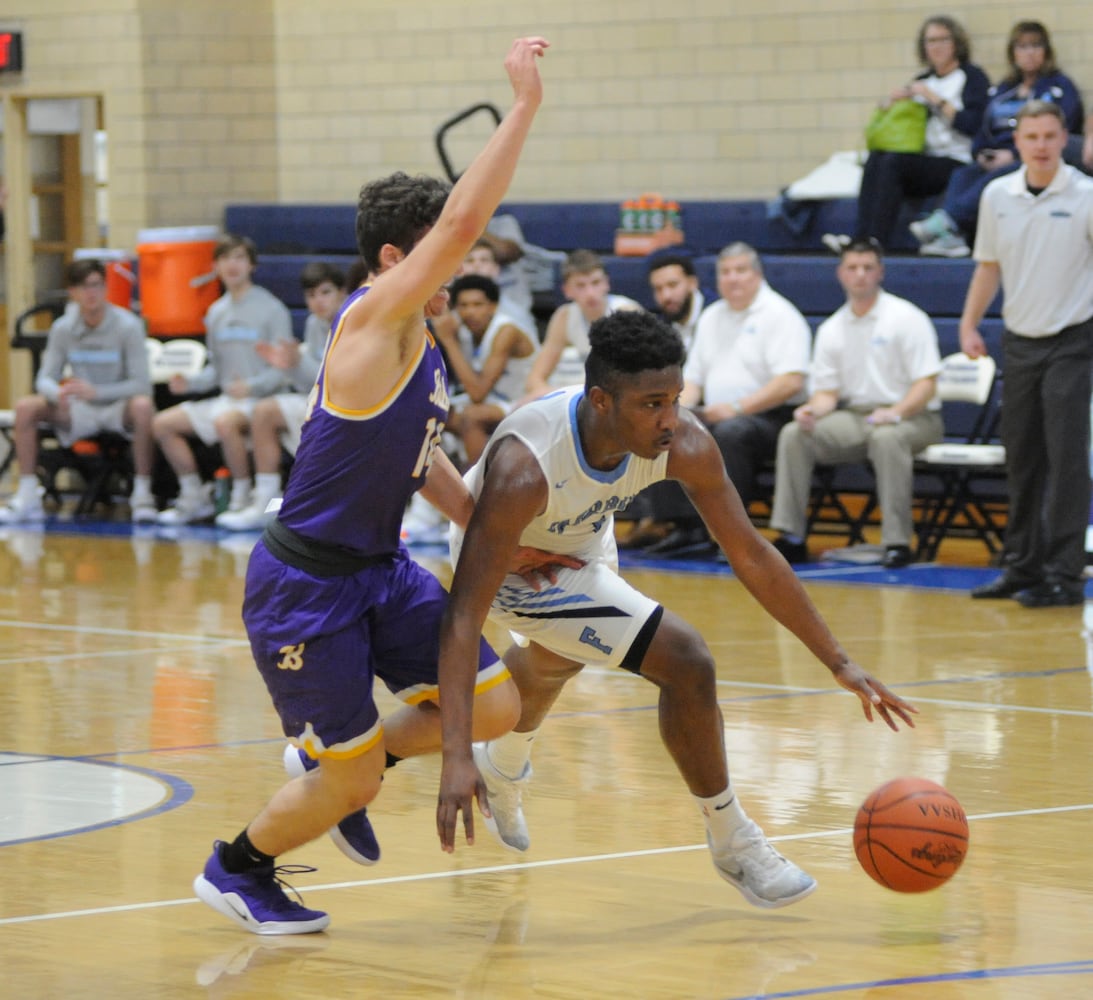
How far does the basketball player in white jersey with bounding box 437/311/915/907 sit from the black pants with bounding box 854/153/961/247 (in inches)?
307

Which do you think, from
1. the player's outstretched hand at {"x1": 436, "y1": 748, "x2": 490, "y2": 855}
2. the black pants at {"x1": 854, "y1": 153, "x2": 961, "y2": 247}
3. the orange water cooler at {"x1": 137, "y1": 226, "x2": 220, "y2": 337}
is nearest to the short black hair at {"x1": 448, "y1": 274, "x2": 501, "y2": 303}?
the black pants at {"x1": 854, "y1": 153, "x2": 961, "y2": 247}

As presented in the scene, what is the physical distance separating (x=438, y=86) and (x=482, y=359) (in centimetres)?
468

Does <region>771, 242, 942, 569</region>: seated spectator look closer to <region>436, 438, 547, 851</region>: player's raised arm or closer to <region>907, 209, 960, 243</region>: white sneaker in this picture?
<region>907, 209, 960, 243</region>: white sneaker

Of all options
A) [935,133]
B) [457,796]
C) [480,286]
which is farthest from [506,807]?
[935,133]

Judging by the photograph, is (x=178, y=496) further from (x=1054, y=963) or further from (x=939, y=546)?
(x=1054, y=963)

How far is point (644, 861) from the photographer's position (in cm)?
469

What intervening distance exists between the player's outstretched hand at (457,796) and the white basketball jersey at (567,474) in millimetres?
708

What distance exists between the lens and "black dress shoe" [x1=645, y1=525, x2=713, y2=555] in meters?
10.6

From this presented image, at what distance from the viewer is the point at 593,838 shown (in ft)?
16.1

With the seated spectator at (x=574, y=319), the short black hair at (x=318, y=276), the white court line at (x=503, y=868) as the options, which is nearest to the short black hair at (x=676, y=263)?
the seated spectator at (x=574, y=319)

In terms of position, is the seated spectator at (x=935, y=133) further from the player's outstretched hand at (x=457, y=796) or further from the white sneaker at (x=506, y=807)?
the player's outstretched hand at (x=457, y=796)

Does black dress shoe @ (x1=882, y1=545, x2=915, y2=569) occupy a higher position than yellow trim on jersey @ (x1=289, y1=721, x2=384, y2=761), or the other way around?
yellow trim on jersey @ (x1=289, y1=721, x2=384, y2=761)

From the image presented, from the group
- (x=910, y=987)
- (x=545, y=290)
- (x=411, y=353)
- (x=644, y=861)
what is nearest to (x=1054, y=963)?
(x=910, y=987)

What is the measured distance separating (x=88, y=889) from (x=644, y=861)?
1239mm
